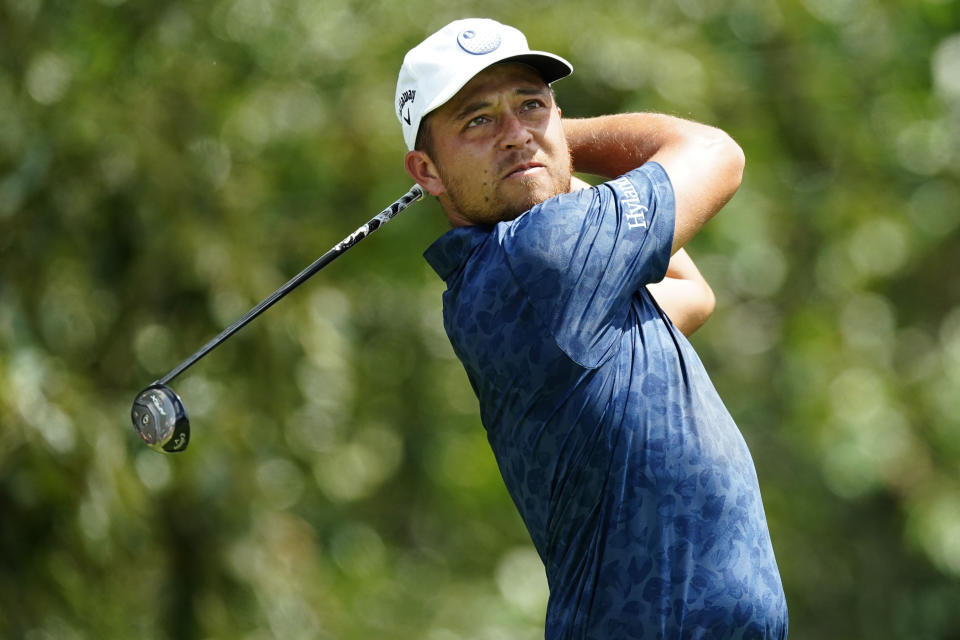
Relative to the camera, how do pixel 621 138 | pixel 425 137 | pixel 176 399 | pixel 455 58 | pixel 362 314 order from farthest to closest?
1. pixel 362 314
2. pixel 176 399
3. pixel 621 138
4. pixel 425 137
5. pixel 455 58

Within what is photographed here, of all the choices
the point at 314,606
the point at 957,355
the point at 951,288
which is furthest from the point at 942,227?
the point at 314,606

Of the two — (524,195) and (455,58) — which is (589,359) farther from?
(455,58)

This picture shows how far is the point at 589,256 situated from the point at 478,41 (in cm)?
41

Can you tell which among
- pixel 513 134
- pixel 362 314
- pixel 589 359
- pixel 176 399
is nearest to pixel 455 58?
pixel 513 134

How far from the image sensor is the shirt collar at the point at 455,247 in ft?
7.63

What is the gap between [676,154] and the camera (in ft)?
7.86

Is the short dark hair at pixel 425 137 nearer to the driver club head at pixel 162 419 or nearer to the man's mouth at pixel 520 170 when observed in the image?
the man's mouth at pixel 520 170

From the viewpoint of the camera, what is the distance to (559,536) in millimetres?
2283

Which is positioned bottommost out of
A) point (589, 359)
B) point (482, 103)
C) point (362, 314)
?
point (589, 359)

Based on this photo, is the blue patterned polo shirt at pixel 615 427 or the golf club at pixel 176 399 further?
the golf club at pixel 176 399

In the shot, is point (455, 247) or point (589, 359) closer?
point (589, 359)

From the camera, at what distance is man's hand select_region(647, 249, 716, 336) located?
2.70 meters

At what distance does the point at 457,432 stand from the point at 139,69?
4749mm

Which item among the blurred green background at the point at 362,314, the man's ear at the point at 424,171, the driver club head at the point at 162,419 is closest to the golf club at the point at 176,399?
the driver club head at the point at 162,419
